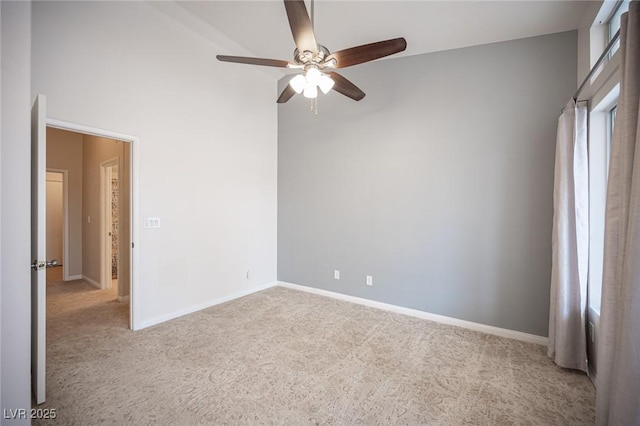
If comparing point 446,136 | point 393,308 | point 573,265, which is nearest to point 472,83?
point 446,136

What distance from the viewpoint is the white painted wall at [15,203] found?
1183 mm

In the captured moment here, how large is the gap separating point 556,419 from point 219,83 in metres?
4.58

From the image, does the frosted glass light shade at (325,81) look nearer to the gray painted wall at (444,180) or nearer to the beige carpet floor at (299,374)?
the gray painted wall at (444,180)

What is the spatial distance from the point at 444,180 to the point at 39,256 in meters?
3.65

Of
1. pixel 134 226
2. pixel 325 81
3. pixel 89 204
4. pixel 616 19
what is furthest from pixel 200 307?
pixel 616 19

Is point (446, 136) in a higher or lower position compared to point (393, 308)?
higher

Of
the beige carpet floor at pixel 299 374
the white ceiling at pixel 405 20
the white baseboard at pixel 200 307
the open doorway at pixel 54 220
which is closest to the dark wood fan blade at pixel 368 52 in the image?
the white ceiling at pixel 405 20

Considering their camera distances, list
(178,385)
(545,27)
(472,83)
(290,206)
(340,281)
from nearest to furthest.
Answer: (178,385) → (545,27) → (472,83) → (340,281) → (290,206)

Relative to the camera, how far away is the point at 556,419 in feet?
5.87

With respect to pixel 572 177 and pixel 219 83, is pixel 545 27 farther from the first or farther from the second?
pixel 219 83

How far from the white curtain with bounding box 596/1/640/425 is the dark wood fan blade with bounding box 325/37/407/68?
1.15 meters

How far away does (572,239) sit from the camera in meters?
2.31

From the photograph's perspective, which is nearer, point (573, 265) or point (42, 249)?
point (42, 249)

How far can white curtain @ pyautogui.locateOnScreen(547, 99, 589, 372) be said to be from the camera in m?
2.25
